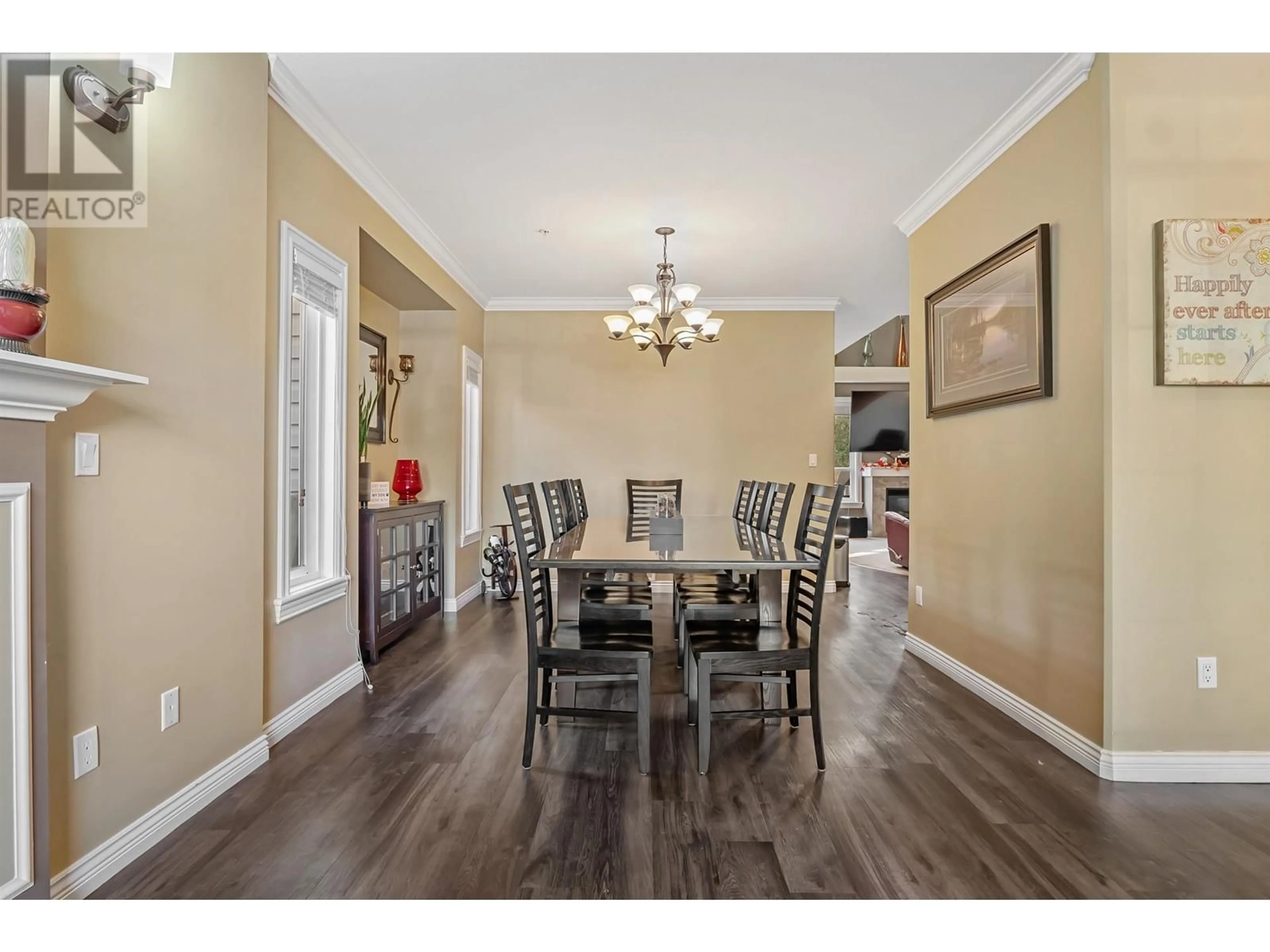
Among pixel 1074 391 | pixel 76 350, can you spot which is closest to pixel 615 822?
pixel 76 350

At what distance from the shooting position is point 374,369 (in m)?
4.62

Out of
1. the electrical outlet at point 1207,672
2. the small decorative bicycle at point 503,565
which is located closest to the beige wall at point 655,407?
the small decorative bicycle at point 503,565

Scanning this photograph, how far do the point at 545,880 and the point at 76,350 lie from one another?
1.80 meters

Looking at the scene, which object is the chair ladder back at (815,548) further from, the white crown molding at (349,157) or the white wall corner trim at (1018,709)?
the white crown molding at (349,157)

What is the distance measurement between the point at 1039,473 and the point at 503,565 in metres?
3.96

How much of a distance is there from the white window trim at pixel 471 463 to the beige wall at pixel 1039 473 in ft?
11.3

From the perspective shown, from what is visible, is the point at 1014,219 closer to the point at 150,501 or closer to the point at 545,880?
the point at 545,880

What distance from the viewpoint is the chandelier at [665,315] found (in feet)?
13.2

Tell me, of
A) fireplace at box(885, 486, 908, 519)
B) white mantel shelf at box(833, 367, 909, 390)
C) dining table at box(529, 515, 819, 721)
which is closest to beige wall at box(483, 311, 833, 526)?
dining table at box(529, 515, 819, 721)

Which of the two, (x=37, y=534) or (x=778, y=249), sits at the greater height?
(x=778, y=249)

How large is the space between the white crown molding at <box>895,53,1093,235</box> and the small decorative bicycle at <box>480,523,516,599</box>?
373 centimetres

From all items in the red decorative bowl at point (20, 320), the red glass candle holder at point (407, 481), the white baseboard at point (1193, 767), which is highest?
the red decorative bowl at point (20, 320)

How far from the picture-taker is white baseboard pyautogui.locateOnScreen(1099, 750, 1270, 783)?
2217mm

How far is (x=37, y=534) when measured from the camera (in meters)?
1.42
